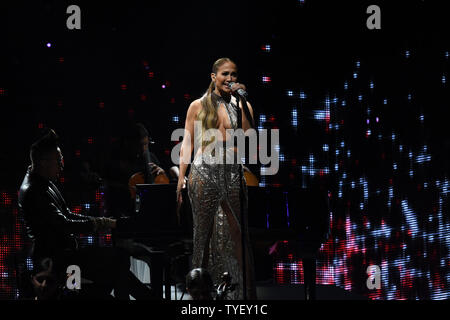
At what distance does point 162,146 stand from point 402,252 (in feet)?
7.98

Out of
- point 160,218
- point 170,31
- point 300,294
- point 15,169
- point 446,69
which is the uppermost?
point 170,31

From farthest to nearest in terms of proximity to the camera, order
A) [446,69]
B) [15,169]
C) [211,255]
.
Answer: [15,169] < [446,69] < [211,255]

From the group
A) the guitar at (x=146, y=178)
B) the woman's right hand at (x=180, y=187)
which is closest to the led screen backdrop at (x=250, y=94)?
the guitar at (x=146, y=178)

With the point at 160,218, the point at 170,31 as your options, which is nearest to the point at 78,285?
the point at 160,218

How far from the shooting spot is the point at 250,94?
8.16 m

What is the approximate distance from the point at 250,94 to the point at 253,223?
2.32 meters

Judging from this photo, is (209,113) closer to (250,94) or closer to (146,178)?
(146,178)

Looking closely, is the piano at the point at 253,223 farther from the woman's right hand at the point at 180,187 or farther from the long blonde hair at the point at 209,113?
the long blonde hair at the point at 209,113

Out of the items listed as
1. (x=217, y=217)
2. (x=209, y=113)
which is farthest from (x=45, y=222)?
(x=209, y=113)

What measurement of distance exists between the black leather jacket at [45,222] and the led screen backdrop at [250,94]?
6.79 ft

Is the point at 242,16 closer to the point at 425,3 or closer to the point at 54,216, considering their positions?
the point at 425,3

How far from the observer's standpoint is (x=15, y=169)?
316 inches

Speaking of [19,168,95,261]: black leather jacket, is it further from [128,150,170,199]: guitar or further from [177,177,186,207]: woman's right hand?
[128,150,170,199]: guitar

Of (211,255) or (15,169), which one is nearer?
(211,255)
